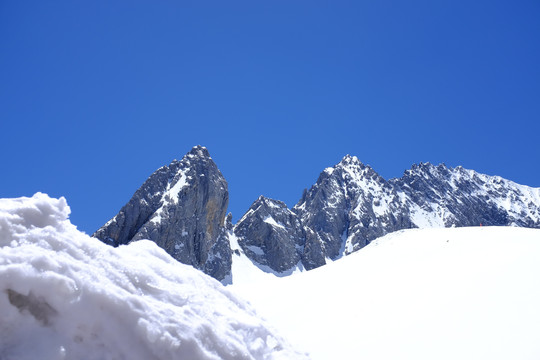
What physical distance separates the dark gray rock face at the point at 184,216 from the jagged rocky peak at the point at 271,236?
63.1ft

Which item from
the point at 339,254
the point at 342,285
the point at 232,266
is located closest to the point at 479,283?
the point at 342,285

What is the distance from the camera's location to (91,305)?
3.61 m

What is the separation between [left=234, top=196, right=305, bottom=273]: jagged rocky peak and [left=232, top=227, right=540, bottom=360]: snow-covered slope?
128363 mm

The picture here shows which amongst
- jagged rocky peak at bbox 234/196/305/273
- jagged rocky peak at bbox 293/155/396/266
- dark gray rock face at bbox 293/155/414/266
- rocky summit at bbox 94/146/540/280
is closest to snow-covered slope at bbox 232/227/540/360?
rocky summit at bbox 94/146/540/280

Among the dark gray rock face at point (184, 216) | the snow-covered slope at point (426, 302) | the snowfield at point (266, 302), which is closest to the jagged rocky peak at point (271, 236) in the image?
the dark gray rock face at point (184, 216)

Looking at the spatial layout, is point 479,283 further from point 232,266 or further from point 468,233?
point 232,266

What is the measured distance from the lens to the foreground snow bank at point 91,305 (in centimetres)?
332

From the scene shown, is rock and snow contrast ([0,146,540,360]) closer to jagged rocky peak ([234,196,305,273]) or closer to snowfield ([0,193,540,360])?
snowfield ([0,193,540,360])

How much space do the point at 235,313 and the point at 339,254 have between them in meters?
175

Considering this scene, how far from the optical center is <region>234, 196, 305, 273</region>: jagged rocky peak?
149500 mm

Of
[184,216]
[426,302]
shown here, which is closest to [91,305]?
[426,302]

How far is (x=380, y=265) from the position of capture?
2073cm

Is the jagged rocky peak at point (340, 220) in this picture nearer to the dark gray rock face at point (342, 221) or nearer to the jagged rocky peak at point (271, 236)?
the dark gray rock face at point (342, 221)

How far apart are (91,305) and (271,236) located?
494 ft
